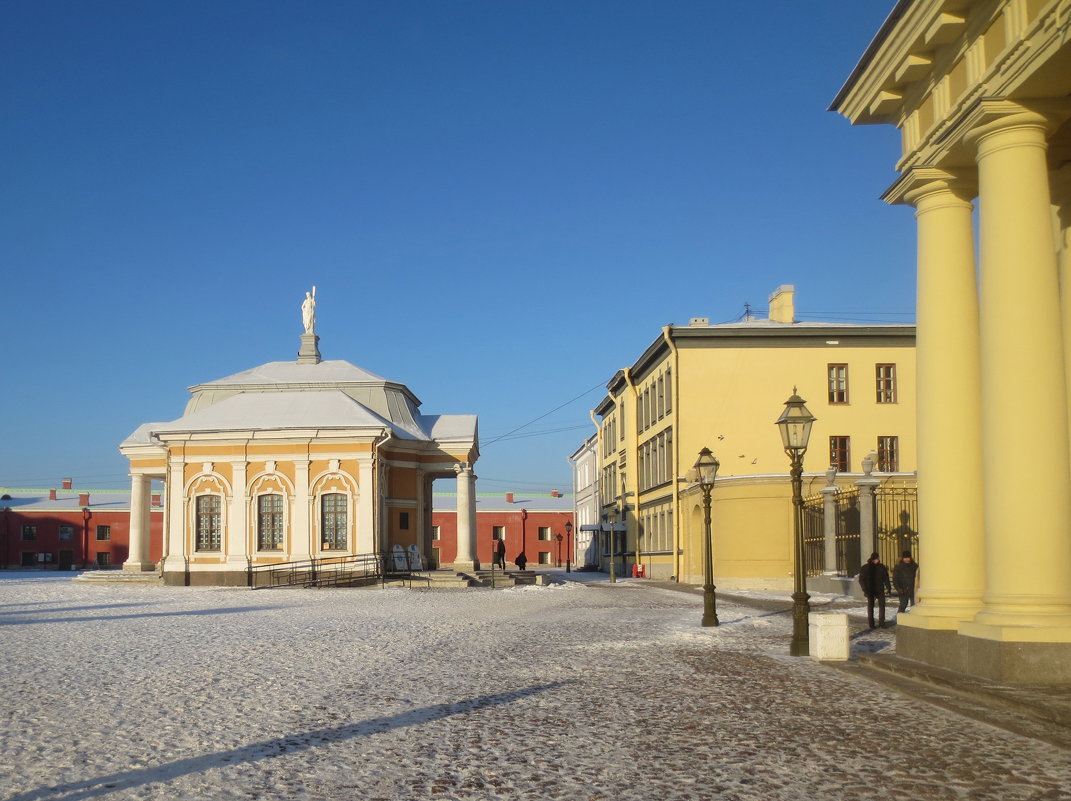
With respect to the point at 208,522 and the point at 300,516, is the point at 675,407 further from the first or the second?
the point at 208,522

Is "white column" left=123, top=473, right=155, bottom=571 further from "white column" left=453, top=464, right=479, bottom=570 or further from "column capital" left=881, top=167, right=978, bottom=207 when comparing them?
"column capital" left=881, top=167, right=978, bottom=207

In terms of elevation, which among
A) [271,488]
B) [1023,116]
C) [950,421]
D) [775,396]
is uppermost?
[1023,116]

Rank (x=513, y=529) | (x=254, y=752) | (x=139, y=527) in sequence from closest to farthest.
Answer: (x=254, y=752)
(x=139, y=527)
(x=513, y=529)

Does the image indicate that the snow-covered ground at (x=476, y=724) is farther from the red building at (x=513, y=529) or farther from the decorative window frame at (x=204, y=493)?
the red building at (x=513, y=529)

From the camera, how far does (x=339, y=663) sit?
13.1 meters

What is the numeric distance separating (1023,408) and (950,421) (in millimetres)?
1446

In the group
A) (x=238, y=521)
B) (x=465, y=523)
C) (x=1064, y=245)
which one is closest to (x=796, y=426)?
(x=1064, y=245)

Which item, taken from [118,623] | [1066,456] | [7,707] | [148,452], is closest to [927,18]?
[1066,456]

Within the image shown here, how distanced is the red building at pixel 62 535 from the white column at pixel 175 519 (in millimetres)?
36500

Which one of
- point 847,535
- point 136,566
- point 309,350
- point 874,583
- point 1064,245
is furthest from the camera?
point 309,350

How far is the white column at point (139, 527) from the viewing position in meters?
42.2

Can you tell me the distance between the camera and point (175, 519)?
4000 centimetres

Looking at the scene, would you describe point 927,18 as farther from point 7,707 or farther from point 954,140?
point 7,707

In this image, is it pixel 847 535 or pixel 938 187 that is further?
pixel 847 535
